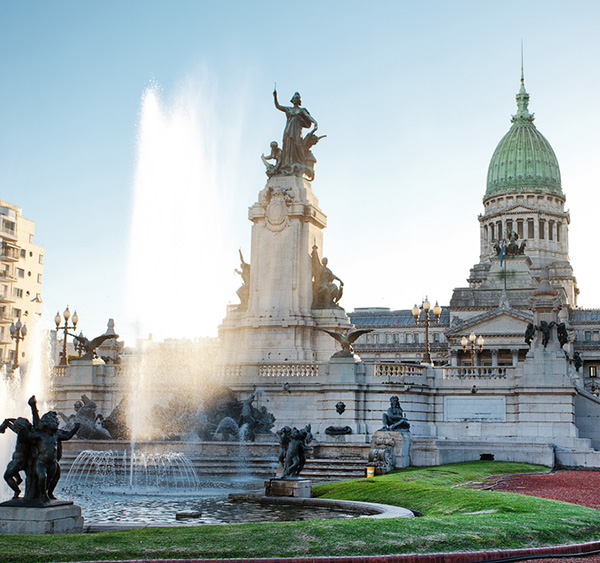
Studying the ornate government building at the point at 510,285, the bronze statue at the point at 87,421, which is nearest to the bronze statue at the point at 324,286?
the bronze statue at the point at 87,421

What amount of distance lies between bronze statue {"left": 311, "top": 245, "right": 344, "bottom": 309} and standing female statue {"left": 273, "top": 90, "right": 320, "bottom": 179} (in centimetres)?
439

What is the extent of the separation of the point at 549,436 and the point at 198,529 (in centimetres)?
2493

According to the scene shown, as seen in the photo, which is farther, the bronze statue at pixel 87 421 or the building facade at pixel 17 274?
the building facade at pixel 17 274

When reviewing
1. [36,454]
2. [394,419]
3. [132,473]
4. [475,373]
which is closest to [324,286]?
[475,373]

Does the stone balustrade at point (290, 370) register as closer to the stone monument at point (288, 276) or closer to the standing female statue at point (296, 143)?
the stone monument at point (288, 276)

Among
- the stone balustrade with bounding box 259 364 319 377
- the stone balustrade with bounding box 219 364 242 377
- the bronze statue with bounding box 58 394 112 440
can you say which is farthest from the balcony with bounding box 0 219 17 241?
the stone balustrade with bounding box 259 364 319 377

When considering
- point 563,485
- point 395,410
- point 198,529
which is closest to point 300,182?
point 395,410

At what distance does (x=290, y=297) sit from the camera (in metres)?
42.2

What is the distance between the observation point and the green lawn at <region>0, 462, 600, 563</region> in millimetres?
12234

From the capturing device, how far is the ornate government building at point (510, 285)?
110 metres

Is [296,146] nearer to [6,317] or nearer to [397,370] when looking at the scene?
[397,370]

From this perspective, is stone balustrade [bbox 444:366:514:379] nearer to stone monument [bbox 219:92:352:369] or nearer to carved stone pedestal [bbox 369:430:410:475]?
stone monument [bbox 219:92:352:369]

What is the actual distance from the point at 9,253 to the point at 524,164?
307 feet

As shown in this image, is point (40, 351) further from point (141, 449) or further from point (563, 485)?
point (563, 485)
